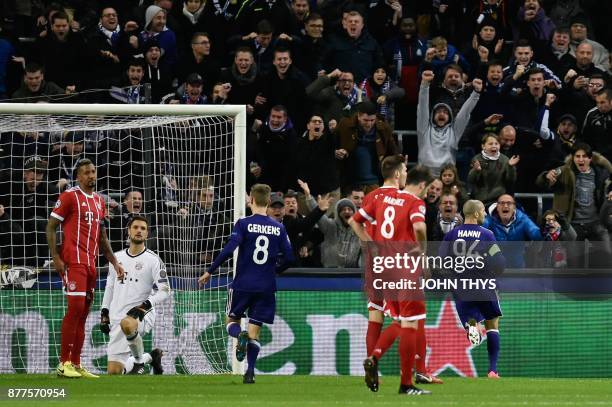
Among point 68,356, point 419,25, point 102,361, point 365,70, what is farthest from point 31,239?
point 419,25

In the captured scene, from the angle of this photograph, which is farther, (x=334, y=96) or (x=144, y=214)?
(x=334, y=96)

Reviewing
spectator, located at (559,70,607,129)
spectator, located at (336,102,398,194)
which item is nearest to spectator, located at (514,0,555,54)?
spectator, located at (559,70,607,129)

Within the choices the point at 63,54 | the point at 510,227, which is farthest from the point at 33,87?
the point at 510,227

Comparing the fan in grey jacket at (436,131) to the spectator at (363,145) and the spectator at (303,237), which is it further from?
the spectator at (303,237)

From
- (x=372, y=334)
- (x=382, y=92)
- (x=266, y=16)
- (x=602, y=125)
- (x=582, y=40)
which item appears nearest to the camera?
(x=372, y=334)

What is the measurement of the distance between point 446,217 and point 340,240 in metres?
1.36

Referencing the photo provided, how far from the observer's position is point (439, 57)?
64.5 ft

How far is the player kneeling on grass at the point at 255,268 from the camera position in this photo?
13422mm

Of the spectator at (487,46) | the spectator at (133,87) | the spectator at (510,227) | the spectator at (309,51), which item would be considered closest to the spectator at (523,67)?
the spectator at (487,46)

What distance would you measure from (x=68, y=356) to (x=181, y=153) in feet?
11.7

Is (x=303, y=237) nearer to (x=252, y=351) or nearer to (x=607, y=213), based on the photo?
(x=252, y=351)

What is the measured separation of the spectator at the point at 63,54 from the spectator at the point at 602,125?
696cm

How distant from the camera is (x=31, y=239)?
16.1 m

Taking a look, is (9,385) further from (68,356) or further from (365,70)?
(365,70)
